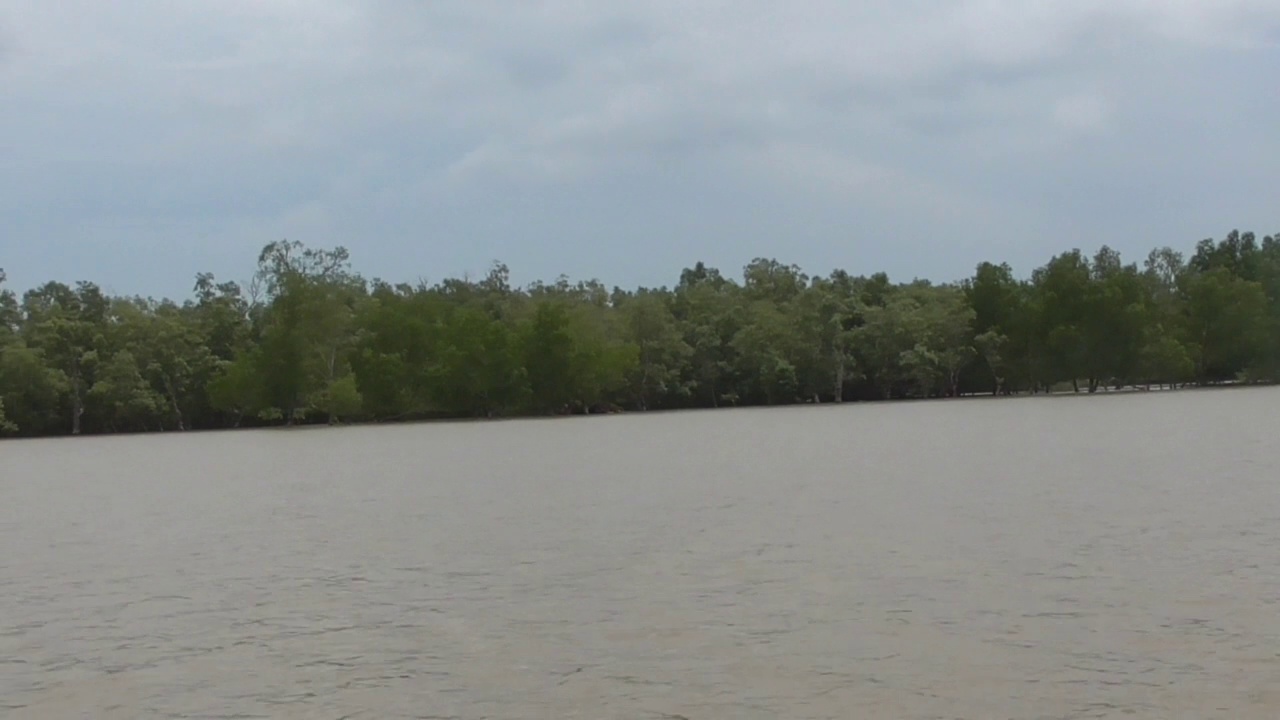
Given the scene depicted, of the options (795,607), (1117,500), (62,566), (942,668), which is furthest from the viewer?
(1117,500)

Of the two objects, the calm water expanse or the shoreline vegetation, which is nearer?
the calm water expanse

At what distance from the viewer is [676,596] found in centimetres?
1471

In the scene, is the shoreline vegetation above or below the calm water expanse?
above

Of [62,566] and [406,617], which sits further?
[62,566]

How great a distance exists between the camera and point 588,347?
95000mm

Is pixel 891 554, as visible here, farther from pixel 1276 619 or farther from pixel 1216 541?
pixel 1276 619

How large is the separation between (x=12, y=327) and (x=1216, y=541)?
96.4 metres

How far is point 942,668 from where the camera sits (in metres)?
10.8

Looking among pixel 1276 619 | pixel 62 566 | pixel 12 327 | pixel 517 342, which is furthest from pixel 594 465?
pixel 12 327

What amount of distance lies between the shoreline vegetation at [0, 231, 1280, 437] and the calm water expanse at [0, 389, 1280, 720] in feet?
189

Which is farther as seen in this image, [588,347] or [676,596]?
[588,347]

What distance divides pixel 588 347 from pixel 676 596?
80472mm

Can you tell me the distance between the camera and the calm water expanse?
10.5 m

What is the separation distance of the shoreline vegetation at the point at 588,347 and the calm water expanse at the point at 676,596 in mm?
57657
